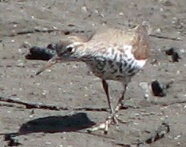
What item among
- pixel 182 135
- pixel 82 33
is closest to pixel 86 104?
pixel 182 135

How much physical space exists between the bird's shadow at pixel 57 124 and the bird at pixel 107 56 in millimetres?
142

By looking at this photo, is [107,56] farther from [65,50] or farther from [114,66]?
[65,50]

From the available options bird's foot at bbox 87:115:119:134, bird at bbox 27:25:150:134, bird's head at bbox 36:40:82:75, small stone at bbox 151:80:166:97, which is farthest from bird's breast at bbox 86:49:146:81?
small stone at bbox 151:80:166:97

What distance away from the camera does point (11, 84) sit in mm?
8875

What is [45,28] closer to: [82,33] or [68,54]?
[82,33]

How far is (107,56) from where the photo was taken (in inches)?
313

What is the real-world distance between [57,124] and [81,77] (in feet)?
3.24

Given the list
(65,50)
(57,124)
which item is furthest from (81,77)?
(65,50)

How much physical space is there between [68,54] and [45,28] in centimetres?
245

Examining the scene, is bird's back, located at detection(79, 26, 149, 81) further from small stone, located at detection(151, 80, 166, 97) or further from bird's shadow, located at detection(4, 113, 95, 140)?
small stone, located at detection(151, 80, 166, 97)

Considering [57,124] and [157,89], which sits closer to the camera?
[57,124]

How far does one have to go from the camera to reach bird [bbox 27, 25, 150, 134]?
7867 mm

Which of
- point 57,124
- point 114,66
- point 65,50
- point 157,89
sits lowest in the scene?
point 57,124

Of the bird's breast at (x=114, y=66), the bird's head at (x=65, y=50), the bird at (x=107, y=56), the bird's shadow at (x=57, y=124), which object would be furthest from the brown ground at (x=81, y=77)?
the bird's head at (x=65, y=50)
